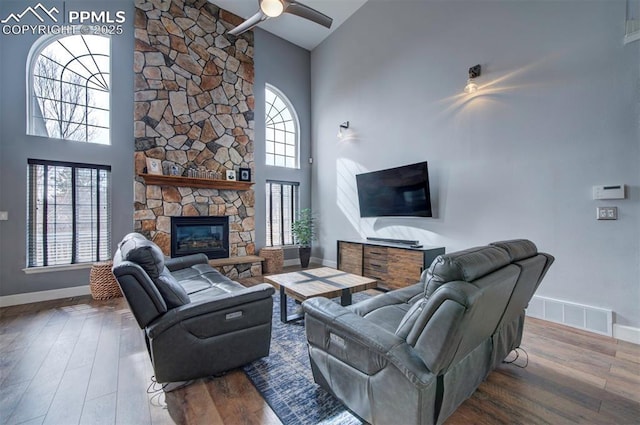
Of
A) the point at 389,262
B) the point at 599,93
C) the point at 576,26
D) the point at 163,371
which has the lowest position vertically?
the point at 163,371

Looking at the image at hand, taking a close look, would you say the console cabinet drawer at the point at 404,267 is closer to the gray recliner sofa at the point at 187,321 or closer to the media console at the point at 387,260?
the media console at the point at 387,260

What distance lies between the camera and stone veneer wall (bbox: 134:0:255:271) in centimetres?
441

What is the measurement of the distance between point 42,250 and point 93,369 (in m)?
2.67

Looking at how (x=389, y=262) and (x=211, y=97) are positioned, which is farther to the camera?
(x=211, y=97)

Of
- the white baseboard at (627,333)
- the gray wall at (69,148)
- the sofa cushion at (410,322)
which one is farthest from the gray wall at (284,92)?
the white baseboard at (627,333)

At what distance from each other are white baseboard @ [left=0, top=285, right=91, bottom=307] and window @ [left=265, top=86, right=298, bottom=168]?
12.6 feet

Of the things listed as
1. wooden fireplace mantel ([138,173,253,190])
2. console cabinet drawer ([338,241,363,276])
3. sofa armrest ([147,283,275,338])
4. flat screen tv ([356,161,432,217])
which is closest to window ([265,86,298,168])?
wooden fireplace mantel ([138,173,253,190])

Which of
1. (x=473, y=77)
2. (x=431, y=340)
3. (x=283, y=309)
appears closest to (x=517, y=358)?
(x=431, y=340)

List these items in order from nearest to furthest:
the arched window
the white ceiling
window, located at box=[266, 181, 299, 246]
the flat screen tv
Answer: the arched window
the flat screen tv
the white ceiling
window, located at box=[266, 181, 299, 246]

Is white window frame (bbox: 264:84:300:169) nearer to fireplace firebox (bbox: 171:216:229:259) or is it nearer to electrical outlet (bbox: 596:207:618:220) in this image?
fireplace firebox (bbox: 171:216:229:259)

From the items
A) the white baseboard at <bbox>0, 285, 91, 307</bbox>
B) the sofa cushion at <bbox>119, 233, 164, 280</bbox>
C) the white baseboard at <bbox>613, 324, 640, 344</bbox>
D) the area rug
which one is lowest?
the area rug

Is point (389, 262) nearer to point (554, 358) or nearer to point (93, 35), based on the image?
point (554, 358)

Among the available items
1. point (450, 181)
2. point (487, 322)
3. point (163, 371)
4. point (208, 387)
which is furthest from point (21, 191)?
point (450, 181)

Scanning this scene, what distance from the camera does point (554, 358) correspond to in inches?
87.0
